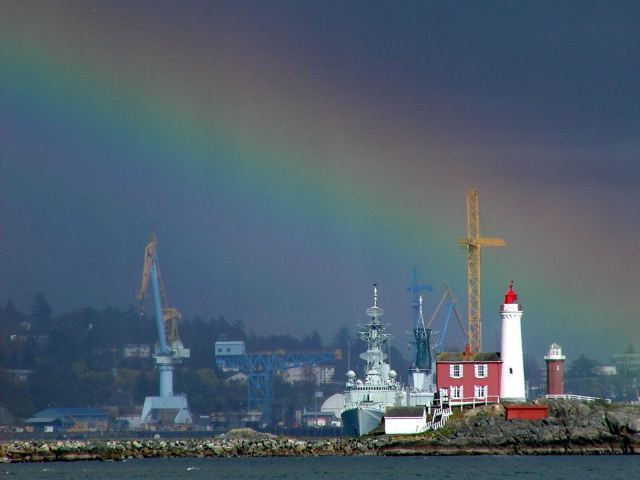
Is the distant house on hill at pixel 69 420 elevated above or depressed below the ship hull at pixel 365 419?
above

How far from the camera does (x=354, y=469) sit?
77.6m

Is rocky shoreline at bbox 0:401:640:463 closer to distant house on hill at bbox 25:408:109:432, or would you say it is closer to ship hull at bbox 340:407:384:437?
ship hull at bbox 340:407:384:437

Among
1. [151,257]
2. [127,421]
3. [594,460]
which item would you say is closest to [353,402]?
[594,460]

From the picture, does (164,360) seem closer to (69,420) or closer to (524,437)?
(69,420)

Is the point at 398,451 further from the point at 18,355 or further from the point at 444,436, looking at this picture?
the point at 18,355

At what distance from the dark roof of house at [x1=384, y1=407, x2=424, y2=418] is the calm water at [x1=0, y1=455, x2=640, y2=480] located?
135 inches

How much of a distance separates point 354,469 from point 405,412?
10143 mm

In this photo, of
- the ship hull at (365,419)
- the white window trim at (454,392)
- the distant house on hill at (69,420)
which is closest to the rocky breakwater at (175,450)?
the ship hull at (365,419)

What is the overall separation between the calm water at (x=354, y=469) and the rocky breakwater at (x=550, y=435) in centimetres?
140

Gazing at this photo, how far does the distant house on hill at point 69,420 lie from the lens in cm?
16375

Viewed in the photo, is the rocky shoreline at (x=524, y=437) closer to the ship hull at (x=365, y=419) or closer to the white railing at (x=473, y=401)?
the white railing at (x=473, y=401)

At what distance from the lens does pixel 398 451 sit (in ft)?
279

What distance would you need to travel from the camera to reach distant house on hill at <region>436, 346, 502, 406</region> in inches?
3538

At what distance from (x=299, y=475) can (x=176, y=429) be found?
8833 cm
